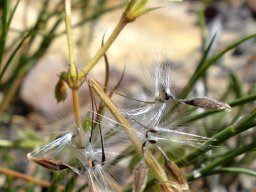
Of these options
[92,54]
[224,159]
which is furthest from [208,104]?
[92,54]

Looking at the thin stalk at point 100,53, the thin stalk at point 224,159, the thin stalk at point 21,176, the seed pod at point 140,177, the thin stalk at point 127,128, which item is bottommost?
the thin stalk at point 21,176

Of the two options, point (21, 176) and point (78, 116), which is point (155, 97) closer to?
point (78, 116)

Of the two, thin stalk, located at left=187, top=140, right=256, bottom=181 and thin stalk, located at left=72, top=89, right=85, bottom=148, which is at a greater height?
thin stalk, located at left=72, top=89, right=85, bottom=148

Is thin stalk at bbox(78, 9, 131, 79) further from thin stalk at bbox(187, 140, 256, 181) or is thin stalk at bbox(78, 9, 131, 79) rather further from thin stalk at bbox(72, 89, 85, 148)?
thin stalk at bbox(187, 140, 256, 181)

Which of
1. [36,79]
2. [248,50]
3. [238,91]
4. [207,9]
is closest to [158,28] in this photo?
[207,9]

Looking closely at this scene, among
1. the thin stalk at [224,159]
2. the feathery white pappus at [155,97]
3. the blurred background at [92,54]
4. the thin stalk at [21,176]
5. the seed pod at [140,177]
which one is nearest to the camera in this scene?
the seed pod at [140,177]

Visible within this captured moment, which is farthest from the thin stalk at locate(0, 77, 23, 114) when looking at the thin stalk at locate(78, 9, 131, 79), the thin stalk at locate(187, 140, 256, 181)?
the thin stalk at locate(78, 9, 131, 79)

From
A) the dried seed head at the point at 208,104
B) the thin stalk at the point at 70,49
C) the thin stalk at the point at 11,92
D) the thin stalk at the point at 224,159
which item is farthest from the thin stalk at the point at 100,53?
the thin stalk at the point at 11,92

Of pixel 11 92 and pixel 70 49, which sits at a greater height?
pixel 70 49

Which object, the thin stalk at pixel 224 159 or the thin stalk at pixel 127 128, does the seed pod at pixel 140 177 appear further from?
the thin stalk at pixel 224 159
